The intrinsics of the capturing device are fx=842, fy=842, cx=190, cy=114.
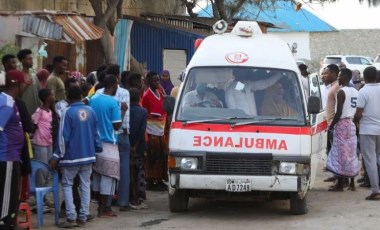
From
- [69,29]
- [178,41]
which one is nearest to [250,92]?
[69,29]

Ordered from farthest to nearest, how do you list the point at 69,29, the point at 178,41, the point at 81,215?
the point at 178,41, the point at 69,29, the point at 81,215

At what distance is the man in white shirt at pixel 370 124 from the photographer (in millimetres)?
12320

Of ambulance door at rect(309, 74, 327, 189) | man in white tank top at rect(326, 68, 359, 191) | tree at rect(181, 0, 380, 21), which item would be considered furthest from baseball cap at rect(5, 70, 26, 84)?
tree at rect(181, 0, 380, 21)

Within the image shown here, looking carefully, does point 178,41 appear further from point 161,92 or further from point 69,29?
point 161,92

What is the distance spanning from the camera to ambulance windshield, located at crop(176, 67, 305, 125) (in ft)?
35.7

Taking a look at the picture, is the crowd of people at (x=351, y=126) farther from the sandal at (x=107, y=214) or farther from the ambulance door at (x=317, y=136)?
the sandal at (x=107, y=214)

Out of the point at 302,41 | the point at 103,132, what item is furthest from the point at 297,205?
the point at 302,41

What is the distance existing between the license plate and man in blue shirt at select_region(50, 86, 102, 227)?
1.68 meters

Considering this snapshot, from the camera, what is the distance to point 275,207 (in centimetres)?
1195

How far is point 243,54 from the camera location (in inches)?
450

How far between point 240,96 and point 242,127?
647 mm

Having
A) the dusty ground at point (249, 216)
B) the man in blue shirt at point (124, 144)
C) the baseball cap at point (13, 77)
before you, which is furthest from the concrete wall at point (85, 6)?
the baseball cap at point (13, 77)

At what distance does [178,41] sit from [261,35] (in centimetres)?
1295

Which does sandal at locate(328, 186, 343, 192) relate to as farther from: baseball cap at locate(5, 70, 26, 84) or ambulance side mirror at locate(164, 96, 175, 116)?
baseball cap at locate(5, 70, 26, 84)
